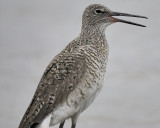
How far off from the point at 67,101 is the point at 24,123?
2.94ft

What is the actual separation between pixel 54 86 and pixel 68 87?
26 cm

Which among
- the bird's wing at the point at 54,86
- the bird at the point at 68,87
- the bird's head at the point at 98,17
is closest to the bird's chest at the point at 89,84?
the bird at the point at 68,87

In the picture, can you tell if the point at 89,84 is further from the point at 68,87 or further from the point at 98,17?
the point at 98,17

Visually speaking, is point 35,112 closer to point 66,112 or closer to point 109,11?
point 66,112

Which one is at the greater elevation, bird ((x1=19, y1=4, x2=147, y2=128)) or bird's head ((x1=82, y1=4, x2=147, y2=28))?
bird's head ((x1=82, y1=4, x2=147, y2=28))

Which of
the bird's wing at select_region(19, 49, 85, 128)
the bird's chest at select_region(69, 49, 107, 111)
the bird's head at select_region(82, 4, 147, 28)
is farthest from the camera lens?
the bird's head at select_region(82, 4, 147, 28)

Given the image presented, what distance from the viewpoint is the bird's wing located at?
39.4 ft

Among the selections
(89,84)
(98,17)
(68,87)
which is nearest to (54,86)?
(68,87)

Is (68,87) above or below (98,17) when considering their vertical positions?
below

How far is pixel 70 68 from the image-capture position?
12.3 metres

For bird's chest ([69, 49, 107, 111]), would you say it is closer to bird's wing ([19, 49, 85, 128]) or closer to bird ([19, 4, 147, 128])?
bird ([19, 4, 147, 128])

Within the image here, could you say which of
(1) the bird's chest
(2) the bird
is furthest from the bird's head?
(1) the bird's chest

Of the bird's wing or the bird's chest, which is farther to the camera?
the bird's chest

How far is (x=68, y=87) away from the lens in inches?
481
